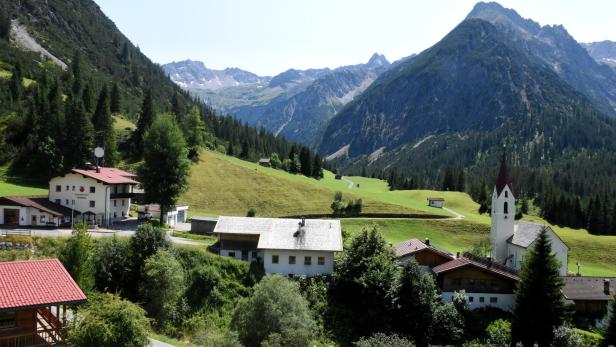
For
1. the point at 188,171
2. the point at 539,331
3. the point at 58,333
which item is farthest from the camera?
the point at 188,171

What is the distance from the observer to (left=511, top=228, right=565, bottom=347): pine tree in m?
48.0

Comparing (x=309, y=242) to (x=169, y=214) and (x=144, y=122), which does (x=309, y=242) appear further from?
(x=144, y=122)

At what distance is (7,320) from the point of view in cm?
2944

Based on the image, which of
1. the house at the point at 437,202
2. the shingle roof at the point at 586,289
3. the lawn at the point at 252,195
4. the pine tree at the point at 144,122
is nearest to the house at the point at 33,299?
the shingle roof at the point at 586,289

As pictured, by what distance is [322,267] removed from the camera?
185 ft

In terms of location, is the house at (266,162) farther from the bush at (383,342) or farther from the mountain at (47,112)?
the bush at (383,342)

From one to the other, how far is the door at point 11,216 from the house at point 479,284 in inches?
1972

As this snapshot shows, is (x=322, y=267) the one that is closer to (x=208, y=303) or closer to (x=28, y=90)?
(x=208, y=303)

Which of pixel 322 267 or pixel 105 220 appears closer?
pixel 322 267

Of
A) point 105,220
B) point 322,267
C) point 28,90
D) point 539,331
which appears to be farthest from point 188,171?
point 28,90

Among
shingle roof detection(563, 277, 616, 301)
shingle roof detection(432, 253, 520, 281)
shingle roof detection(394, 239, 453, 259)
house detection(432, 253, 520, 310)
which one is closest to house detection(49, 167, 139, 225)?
shingle roof detection(394, 239, 453, 259)

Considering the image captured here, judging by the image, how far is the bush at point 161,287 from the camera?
44.3 metres

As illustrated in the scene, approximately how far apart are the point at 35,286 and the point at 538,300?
41.7m

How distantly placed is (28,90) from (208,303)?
310 feet
